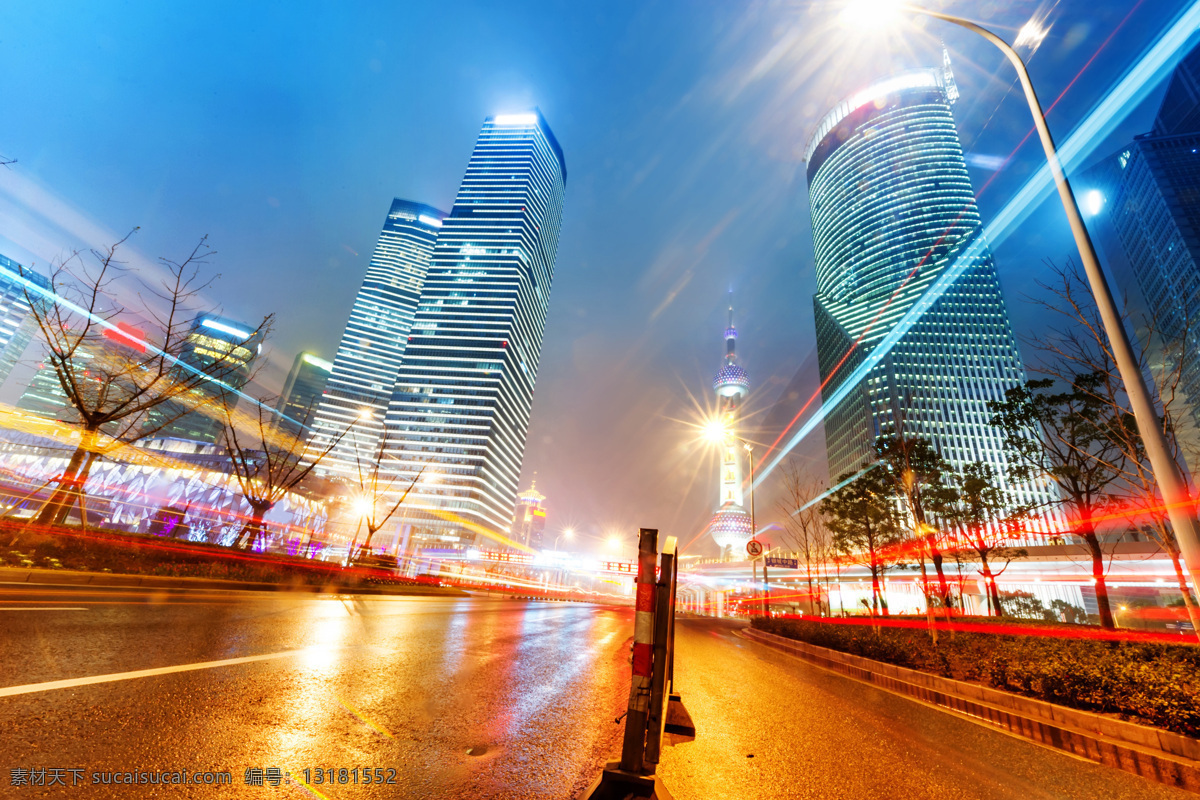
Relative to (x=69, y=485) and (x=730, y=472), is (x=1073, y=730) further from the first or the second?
(x=730, y=472)

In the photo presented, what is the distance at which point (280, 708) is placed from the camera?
337 centimetres

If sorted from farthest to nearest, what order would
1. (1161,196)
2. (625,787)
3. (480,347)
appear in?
(480,347)
(1161,196)
(625,787)

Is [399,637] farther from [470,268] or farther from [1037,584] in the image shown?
[470,268]

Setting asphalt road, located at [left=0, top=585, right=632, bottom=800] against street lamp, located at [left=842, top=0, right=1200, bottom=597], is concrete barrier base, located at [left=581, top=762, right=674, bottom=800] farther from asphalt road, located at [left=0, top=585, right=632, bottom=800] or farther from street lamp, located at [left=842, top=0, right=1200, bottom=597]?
street lamp, located at [left=842, top=0, right=1200, bottom=597]

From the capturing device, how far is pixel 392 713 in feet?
12.0

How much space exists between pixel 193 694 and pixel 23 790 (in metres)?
1.74

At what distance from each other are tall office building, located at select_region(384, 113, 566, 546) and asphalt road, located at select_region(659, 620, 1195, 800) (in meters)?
140

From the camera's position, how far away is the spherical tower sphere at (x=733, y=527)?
16250 centimetres

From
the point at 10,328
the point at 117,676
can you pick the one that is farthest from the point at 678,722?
the point at 10,328

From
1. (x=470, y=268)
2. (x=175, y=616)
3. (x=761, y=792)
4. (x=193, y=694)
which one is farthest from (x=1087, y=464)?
(x=470, y=268)

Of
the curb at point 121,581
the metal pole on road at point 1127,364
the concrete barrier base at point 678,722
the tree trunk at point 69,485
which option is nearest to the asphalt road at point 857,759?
the concrete barrier base at point 678,722

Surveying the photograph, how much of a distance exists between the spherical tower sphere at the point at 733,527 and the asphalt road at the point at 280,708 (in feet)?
548

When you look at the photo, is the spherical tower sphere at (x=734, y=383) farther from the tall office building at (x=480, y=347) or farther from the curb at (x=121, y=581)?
the curb at (x=121, y=581)

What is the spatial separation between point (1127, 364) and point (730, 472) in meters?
170
